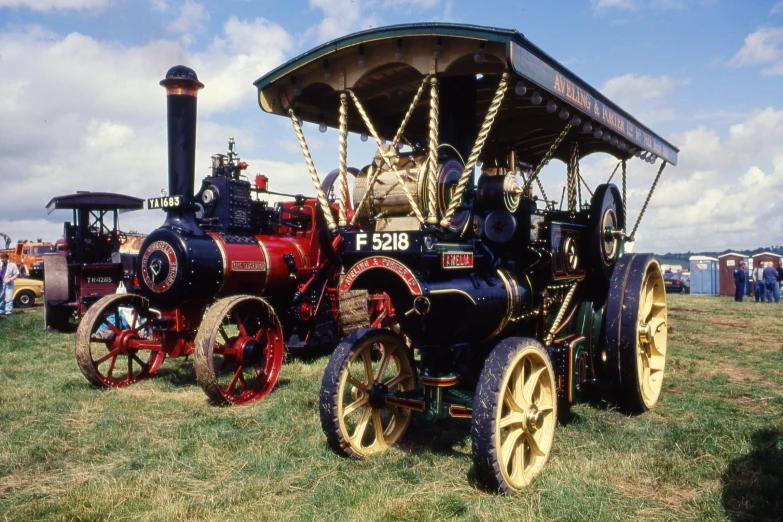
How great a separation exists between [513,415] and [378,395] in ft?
2.82

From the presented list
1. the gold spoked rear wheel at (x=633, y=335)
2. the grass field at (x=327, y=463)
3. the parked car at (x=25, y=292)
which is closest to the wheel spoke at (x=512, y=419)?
the grass field at (x=327, y=463)

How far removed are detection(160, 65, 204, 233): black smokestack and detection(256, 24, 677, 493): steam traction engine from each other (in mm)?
2565

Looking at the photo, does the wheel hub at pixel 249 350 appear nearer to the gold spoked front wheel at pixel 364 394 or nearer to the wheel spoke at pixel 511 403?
the gold spoked front wheel at pixel 364 394

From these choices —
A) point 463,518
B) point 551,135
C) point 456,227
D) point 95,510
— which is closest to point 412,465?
point 463,518

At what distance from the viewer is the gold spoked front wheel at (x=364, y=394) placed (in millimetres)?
3359

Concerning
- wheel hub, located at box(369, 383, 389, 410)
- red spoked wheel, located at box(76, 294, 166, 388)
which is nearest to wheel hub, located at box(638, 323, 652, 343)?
wheel hub, located at box(369, 383, 389, 410)

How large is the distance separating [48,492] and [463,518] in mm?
2091

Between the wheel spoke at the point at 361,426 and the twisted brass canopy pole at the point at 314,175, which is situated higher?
the twisted brass canopy pole at the point at 314,175

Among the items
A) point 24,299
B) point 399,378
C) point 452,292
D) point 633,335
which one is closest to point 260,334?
point 399,378

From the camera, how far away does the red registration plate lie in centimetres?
313

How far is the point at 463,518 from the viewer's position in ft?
8.97

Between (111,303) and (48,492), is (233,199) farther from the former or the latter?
(48,492)

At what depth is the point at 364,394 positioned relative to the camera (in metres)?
3.63

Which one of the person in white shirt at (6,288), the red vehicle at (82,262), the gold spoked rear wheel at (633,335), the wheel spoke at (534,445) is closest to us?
the wheel spoke at (534,445)
